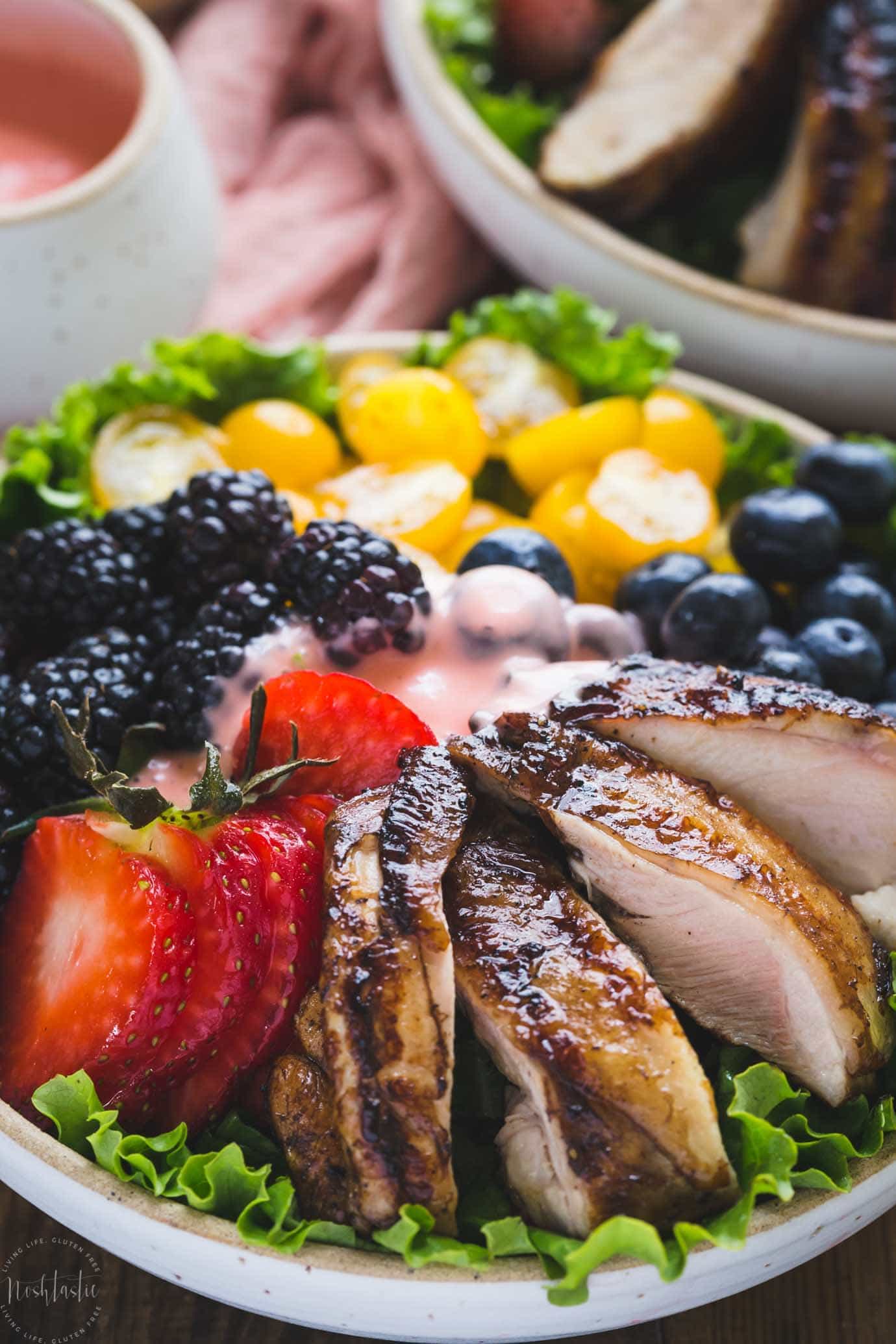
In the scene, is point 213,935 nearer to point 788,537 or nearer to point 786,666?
point 786,666

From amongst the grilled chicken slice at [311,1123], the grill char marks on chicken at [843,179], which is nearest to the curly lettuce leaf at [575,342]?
the grill char marks on chicken at [843,179]

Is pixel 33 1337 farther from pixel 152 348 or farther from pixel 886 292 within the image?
pixel 886 292

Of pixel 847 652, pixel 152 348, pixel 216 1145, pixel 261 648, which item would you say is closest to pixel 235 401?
pixel 152 348

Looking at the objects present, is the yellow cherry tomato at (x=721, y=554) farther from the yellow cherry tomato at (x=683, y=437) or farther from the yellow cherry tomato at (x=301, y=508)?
the yellow cherry tomato at (x=301, y=508)

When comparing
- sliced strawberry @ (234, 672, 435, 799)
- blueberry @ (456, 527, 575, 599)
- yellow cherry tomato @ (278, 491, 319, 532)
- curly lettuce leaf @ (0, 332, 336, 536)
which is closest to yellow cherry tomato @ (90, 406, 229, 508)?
curly lettuce leaf @ (0, 332, 336, 536)

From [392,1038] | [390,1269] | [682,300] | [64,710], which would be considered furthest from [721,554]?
[390,1269]

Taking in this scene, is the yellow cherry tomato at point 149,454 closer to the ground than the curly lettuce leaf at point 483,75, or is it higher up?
closer to the ground

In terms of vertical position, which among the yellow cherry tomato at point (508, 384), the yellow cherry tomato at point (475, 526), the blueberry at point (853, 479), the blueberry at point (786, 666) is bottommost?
the blueberry at point (786, 666)
